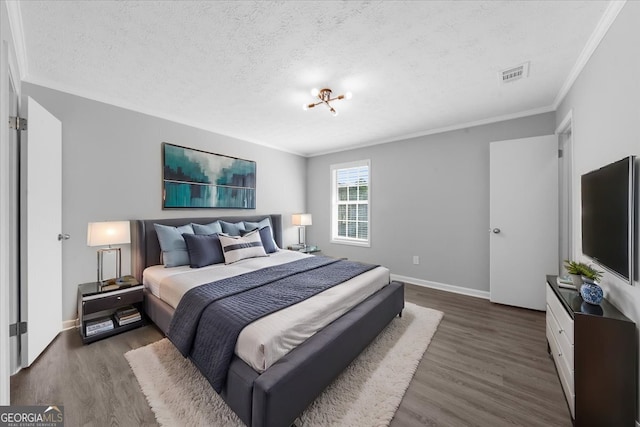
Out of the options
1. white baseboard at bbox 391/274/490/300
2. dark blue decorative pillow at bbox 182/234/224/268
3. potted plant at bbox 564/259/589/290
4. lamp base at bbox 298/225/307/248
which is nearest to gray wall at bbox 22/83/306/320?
dark blue decorative pillow at bbox 182/234/224/268

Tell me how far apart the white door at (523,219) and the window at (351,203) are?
6.56ft

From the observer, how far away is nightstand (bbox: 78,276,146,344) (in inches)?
91.0

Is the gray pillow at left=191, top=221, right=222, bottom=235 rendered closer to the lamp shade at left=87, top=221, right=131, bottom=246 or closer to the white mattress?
the white mattress

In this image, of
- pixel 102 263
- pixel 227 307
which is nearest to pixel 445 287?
pixel 227 307

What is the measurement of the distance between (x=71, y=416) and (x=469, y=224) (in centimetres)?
443

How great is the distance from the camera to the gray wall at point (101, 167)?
254 centimetres

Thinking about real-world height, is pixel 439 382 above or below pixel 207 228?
below

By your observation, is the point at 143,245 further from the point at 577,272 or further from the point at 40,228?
the point at 577,272

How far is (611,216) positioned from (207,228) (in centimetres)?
388

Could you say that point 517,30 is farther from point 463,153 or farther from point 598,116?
point 463,153

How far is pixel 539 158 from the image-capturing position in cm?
299

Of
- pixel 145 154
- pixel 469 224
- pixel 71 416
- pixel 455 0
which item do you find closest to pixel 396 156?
pixel 469 224

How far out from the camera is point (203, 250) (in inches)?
118

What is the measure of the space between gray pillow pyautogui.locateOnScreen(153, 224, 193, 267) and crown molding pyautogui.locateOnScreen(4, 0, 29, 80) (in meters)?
1.75
